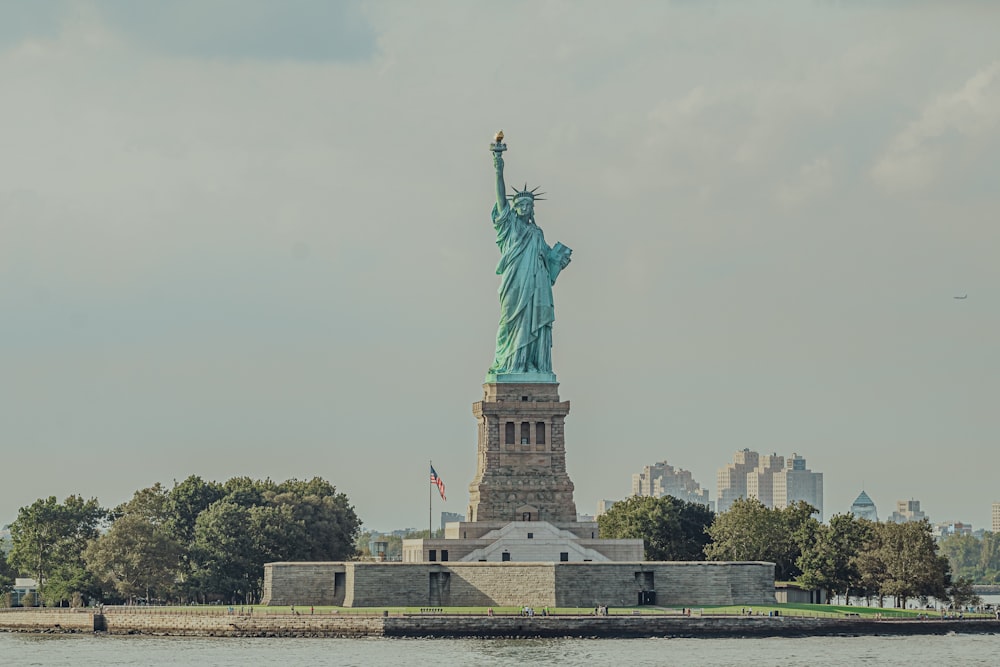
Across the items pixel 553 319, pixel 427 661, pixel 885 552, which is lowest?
pixel 427 661

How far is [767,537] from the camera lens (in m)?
110

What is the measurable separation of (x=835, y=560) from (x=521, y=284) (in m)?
22.9

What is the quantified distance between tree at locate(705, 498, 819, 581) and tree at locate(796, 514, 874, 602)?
2.70m

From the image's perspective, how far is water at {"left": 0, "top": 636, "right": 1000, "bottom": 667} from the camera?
75.8m

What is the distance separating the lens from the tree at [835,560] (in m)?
105

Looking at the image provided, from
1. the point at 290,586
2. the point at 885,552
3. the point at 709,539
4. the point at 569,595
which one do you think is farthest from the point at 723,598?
the point at 709,539

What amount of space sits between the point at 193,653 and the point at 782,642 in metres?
25.3

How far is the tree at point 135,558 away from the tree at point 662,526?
2663 cm

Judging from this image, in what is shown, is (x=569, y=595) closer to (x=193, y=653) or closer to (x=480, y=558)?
(x=480, y=558)

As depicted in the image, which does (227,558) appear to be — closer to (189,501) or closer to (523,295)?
(189,501)

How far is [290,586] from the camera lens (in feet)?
308

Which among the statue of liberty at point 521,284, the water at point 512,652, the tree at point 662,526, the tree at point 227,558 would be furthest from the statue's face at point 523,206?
the water at point 512,652

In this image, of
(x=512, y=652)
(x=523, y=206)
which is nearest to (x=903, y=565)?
(x=523, y=206)

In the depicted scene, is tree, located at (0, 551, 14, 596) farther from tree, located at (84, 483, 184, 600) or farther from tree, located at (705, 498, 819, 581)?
tree, located at (705, 498, 819, 581)
